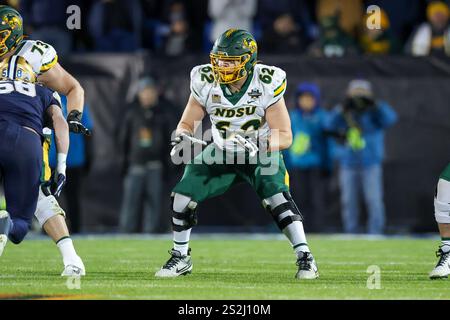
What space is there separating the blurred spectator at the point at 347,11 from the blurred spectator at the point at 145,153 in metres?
2.97

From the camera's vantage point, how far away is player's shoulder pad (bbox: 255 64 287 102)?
7.69 metres

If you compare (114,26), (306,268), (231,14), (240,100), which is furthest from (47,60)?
(114,26)

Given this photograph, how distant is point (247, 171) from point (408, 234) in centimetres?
583

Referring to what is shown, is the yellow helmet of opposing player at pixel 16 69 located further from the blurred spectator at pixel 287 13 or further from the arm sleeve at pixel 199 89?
the blurred spectator at pixel 287 13

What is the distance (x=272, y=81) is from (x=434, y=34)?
660cm

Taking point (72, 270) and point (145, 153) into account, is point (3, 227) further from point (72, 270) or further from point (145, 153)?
point (145, 153)

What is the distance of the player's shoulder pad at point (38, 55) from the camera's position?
7.44 metres

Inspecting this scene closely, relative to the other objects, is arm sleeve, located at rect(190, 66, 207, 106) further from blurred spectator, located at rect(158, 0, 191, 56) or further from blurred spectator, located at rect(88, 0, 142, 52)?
blurred spectator, located at rect(88, 0, 142, 52)

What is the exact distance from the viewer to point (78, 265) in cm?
743

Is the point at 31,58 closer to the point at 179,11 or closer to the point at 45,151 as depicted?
the point at 45,151

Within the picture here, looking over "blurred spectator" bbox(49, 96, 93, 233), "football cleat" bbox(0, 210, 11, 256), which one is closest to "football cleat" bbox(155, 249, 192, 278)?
"football cleat" bbox(0, 210, 11, 256)

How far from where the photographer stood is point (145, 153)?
42.7ft

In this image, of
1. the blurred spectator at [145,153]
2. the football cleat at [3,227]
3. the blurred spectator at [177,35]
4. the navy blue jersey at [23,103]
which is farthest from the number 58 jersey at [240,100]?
the blurred spectator at [177,35]
